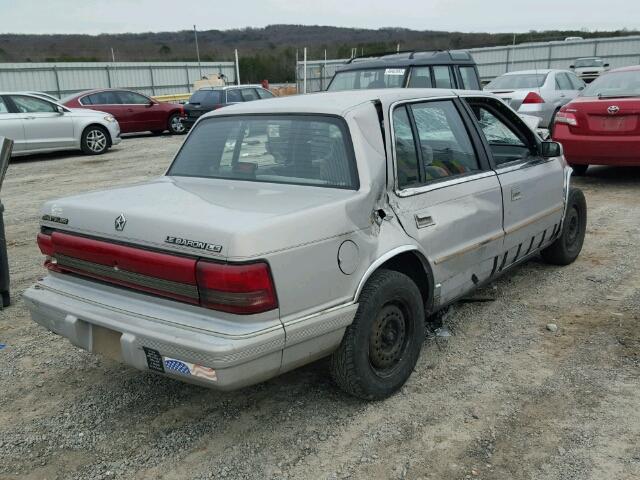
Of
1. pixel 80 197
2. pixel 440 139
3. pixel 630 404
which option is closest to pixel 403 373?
pixel 630 404

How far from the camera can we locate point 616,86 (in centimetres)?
869

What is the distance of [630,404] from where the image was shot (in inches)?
127

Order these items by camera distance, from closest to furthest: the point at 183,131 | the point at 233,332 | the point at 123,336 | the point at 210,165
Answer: the point at 233,332 → the point at 123,336 → the point at 210,165 → the point at 183,131

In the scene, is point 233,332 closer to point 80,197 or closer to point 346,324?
point 346,324

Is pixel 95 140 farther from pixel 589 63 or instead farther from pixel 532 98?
pixel 589 63

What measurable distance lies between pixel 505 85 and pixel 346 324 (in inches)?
472

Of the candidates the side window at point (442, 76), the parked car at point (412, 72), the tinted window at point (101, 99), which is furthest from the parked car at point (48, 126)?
the side window at point (442, 76)

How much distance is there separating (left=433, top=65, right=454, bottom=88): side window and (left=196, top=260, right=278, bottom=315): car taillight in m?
7.50

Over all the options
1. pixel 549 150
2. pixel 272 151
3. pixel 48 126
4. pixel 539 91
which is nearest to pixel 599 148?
pixel 549 150

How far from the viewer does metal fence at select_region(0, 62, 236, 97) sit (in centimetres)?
2506

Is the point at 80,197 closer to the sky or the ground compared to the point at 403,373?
closer to the sky

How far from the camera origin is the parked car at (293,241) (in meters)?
2.62

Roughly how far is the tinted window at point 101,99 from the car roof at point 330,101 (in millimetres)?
14057

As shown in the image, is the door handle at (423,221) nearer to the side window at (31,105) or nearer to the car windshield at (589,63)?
the side window at (31,105)
